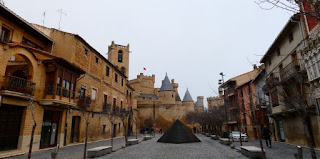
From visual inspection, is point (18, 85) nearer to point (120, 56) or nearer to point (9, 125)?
point (9, 125)

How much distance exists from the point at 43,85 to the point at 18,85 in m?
2.35

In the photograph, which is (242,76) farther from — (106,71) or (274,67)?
(106,71)

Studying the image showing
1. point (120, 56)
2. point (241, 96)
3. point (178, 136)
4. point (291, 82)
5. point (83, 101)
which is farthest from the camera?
point (120, 56)

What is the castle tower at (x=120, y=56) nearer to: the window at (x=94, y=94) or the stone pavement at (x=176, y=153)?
the window at (x=94, y=94)

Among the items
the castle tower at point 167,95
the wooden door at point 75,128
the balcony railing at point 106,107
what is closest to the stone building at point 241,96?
the balcony railing at point 106,107

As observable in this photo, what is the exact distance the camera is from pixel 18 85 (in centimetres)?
1154

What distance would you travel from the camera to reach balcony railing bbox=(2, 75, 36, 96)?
1092 centimetres

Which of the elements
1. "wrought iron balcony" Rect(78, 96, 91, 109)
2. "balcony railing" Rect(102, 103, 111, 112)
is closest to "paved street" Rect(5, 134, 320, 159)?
"wrought iron balcony" Rect(78, 96, 91, 109)

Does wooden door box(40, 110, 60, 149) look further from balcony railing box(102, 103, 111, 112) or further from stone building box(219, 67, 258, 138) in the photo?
stone building box(219, 67, 258, 138)

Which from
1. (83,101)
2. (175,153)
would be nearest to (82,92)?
(83,101)

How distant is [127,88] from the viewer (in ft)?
112

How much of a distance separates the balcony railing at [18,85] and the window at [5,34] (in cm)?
Answer: 258

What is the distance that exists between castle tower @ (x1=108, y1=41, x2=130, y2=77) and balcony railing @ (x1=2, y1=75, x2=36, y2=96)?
32.4 meters

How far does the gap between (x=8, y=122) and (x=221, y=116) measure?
22.4 m
